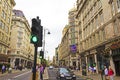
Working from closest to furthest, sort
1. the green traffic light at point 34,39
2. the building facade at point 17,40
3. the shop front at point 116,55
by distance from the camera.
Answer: the green traffic light at point 34,39 < the shop front at point 116,55 < the building facade at point 17,40

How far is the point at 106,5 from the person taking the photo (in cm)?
3012

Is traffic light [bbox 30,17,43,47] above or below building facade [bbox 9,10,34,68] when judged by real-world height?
below

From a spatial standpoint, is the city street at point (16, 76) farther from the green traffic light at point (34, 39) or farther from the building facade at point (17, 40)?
the building facade at point (17, 40)

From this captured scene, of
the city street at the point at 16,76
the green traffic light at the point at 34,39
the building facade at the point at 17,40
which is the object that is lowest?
the city street at the point at 16,76

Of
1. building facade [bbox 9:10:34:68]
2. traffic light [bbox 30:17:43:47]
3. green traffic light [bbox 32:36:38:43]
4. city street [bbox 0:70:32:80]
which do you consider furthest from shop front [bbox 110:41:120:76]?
building facade [bbox 9:10:34:68]

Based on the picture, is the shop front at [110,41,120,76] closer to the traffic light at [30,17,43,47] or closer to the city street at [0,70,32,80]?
the city street at [0,70,32,80]

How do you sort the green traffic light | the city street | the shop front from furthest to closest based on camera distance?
the city street < the shop front < the green traffic light

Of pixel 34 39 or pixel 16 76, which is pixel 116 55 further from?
pixel 34 39

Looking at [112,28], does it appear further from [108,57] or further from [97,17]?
[97,17]

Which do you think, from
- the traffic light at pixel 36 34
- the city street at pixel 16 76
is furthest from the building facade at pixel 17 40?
the traffic light at pixel 36 34

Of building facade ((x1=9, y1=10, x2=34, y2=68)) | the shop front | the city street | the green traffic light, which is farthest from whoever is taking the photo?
building facade ((x1=9, y1=10, x2=34, y2=68))

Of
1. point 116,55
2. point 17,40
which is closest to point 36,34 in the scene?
point 116,55

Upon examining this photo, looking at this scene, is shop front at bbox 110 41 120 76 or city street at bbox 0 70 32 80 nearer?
shop front at bbox 110 41 120 76

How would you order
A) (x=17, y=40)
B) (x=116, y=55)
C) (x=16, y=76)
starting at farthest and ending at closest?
(x=17, y=40) < (x=16, y=76) < (x=116, y=55)
